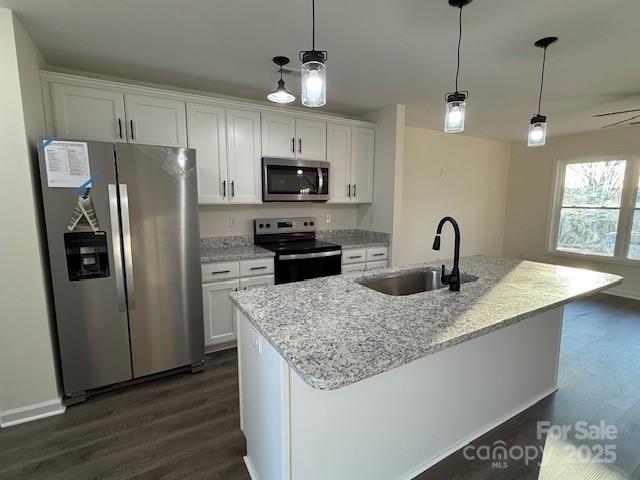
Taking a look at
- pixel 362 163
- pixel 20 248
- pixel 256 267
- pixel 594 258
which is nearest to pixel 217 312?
pixel 256 267

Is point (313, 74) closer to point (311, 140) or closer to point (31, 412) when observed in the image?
point (311, 140)

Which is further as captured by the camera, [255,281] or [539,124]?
[255,281]

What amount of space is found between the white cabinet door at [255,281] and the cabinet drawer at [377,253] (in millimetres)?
1203

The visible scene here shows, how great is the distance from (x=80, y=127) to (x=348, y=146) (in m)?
2.53

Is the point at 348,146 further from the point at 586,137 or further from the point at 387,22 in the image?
the point at 586,137

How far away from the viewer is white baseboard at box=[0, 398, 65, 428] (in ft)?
6.44

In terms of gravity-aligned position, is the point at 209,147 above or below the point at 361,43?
below

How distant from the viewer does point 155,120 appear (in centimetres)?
264

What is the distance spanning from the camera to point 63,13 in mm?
1795

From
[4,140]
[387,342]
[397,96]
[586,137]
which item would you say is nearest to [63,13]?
[4,140]

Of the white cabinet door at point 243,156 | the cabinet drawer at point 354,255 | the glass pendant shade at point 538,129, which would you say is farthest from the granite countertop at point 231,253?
the glass pendant shade at point 538,129

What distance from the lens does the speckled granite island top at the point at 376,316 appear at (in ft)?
3.19

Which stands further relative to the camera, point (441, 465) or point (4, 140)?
point (4, 140)

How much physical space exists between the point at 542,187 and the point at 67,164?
254 inches
